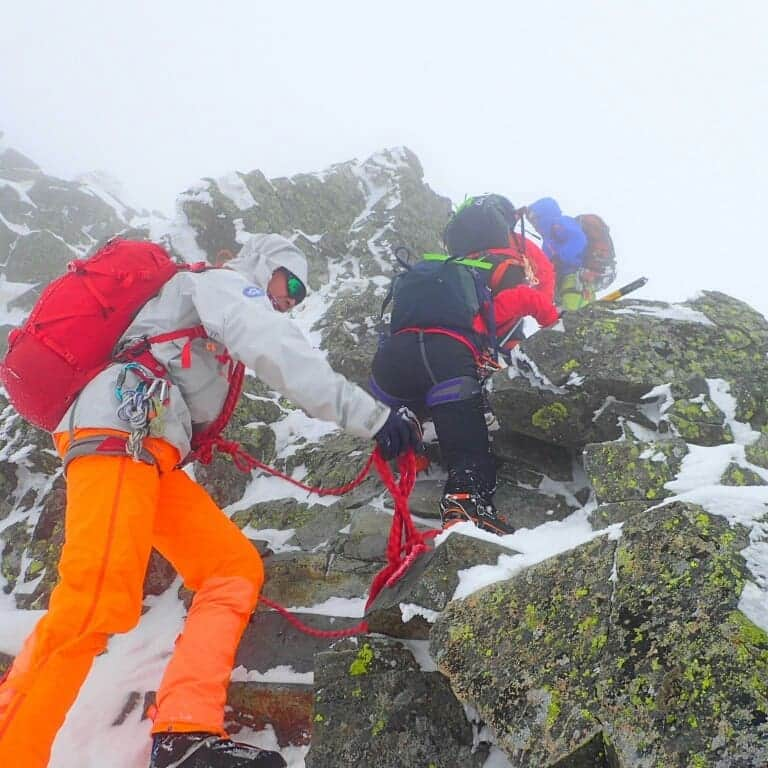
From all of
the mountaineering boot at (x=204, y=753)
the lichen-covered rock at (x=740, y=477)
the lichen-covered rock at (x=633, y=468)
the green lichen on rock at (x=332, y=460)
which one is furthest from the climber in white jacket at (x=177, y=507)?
the lichen-covered rock at (x=740, y=477)

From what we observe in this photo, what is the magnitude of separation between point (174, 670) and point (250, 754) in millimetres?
702

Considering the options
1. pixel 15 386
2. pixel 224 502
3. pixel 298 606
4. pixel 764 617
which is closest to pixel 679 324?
pixel 764 617

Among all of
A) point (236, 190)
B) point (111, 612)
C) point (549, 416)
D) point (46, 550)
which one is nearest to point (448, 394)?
point (549, 416)

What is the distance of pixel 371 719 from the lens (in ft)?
9.34

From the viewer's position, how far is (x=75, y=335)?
12.0ft

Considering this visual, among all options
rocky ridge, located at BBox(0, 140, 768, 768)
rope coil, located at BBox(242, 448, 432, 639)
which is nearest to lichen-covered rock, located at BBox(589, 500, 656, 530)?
rocky ridge, located at BBox(0, 140, 768, 768)

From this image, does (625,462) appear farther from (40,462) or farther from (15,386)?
(40,462)

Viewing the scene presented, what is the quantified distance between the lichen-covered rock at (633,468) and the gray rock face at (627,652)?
1.53m

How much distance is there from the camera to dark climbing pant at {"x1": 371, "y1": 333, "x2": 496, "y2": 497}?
4828mm

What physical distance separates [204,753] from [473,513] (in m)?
2.48

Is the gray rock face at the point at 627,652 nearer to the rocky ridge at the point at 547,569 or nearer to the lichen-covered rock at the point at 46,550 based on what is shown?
the rocky ridge at the point at 547,569

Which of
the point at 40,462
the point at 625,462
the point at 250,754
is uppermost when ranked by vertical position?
the point at 625,462

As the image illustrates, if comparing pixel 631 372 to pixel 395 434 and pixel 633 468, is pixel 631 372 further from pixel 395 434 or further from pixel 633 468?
pixel 395 434

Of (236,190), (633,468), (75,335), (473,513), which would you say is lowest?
(473,513)
